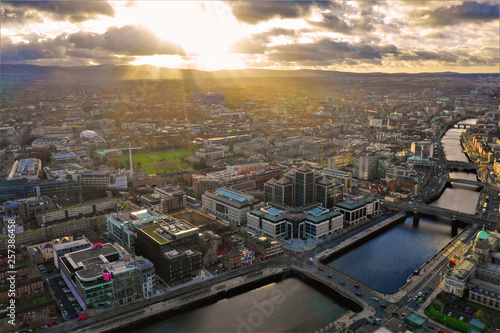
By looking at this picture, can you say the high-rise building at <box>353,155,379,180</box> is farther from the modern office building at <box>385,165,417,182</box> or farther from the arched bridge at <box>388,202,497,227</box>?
the arched bridge at <box>388,202,497,227</box>

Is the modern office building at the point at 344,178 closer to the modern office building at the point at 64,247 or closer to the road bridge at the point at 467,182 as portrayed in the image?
the road bridge at the point at 467,182

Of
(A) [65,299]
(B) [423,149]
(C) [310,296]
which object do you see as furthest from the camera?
(B) [423,149]

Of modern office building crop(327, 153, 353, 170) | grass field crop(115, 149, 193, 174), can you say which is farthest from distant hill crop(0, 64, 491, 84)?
modern office building crop(327, 153, 353, 170)

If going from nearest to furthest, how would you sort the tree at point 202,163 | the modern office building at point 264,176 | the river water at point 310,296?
the river water at point 310,296, the modern office building at point 264,176, the tree at point 202,163

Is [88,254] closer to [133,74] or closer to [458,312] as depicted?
[458,312]

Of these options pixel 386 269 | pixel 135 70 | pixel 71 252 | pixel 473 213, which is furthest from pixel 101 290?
pixel 135 70

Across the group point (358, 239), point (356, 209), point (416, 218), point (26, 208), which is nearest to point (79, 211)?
point (26, 208)

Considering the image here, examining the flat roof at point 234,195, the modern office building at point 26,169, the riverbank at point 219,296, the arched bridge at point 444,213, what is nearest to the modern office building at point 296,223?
the flat roof at point 234,195
